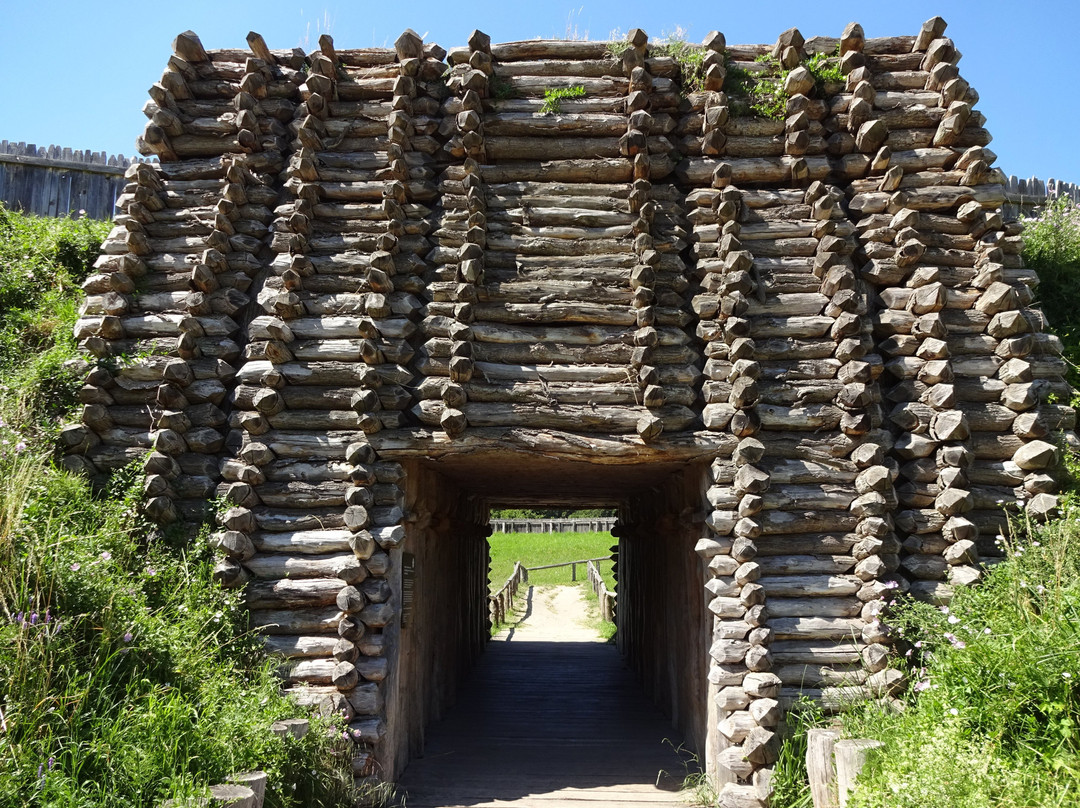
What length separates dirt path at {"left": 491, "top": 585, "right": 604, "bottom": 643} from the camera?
17.8 meters

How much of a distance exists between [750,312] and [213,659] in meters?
5.83

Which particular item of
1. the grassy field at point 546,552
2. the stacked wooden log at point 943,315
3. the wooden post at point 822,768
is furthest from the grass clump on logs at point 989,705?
the grassy field at point 546,552

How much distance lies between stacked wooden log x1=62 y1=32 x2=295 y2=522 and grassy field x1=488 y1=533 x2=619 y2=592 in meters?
18.4

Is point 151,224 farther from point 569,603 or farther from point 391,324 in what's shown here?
point 569,603

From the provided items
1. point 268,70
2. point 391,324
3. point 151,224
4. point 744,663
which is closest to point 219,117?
point 268,70

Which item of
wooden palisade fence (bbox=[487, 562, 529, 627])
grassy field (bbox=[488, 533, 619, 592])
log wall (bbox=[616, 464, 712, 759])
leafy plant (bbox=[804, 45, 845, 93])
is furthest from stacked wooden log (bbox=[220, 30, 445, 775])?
grassy field (bbox=[488, 533, 619, 592])

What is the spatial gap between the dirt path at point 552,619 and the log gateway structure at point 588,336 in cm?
929

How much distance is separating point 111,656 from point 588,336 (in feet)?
15.8

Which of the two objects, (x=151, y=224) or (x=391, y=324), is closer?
(x=391, y=324)

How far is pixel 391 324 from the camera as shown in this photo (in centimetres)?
743

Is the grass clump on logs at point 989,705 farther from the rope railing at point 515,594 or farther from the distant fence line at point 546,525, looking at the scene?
the distant fence line at point 546,525

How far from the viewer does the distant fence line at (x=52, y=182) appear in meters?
13.3

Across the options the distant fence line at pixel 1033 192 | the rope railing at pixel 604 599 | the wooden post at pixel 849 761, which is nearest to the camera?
the wooden post at pixel 849 761

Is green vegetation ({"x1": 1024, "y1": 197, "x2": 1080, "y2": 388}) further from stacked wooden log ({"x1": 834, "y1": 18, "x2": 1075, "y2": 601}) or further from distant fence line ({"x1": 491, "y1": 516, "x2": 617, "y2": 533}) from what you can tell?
distant fence line ({"x1": 491, "y1": 516, "x2": 617, "y2": 533})
